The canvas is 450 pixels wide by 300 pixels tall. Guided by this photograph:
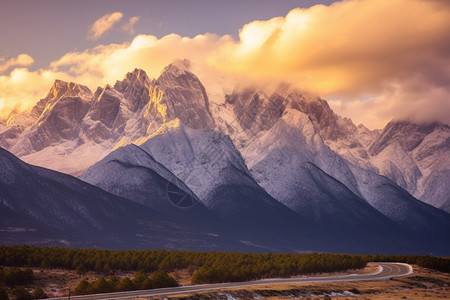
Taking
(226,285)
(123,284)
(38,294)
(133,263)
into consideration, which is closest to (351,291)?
(226,285)

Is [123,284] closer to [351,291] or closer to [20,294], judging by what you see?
[20,294]

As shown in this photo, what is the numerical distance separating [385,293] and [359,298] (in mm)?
12980

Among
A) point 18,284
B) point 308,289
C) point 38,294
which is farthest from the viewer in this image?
point 308,289

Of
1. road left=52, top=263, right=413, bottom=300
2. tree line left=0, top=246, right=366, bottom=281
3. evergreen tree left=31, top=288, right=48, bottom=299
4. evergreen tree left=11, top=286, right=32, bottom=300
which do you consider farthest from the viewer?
tree line left=0, top=246, right=366, bottom=281

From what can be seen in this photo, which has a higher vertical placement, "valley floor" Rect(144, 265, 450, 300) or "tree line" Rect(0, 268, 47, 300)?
"tree line" Rect(0, 268, 47, 300)

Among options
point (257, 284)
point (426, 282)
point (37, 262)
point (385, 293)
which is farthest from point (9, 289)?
point (426, 282)

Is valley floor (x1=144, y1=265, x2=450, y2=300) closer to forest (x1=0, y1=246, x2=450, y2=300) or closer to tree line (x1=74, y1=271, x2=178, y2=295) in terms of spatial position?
tree line (x1=74, y1=271, x2=178, y2=295)

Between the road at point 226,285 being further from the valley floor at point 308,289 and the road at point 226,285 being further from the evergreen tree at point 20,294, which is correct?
the evergreen tree at point 20,294

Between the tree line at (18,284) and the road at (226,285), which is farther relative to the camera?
the tree line at (18,284)

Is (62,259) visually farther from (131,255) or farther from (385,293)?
(385,293)

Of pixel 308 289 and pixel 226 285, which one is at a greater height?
pixel 226 285

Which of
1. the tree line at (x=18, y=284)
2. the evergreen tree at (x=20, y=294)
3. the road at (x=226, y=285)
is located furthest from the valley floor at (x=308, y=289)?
the evergreen tree at (x=20, y=294)

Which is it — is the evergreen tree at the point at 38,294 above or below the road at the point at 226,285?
below

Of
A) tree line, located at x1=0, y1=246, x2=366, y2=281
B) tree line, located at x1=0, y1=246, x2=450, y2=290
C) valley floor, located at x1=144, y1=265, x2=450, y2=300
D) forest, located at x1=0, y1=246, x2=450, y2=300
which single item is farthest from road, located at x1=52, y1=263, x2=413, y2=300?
tree line, located at x1=0, y1=246, x2=366, y2=281
